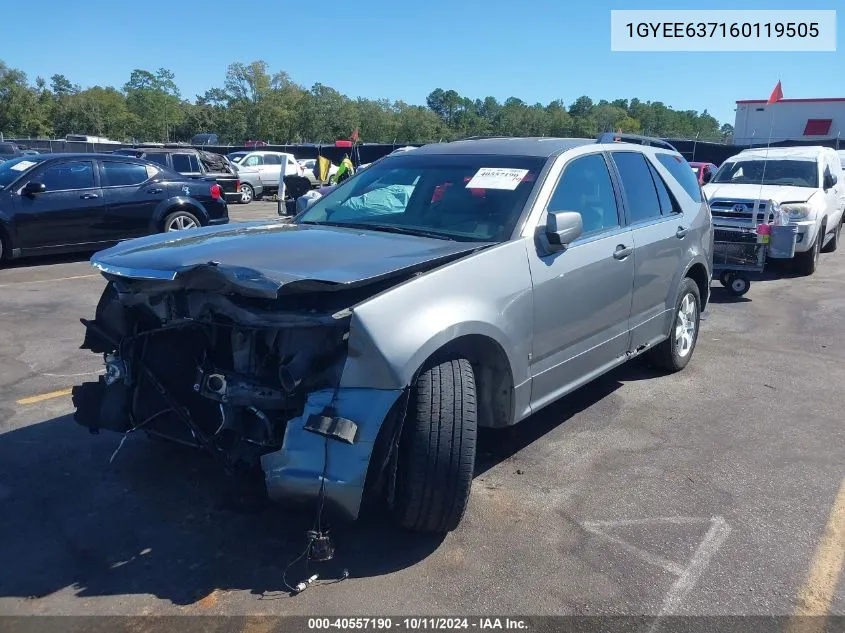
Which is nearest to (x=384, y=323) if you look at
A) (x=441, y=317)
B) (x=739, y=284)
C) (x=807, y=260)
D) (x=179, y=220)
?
(x=441, y=317)

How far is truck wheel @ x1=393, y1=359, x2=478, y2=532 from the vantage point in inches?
126

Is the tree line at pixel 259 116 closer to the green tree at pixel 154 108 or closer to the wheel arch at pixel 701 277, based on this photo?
the green tree at pixel 154 108

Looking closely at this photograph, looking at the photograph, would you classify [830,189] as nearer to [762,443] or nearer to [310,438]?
[762,443]

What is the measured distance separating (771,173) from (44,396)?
1158 cm

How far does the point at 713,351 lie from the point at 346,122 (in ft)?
228

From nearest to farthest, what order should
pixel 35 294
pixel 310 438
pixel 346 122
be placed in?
1. pixel 310 438
2. pixel 35 294
3. pixel 346 122

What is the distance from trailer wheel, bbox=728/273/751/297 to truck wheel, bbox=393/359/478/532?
7.37 m

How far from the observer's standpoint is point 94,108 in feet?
221

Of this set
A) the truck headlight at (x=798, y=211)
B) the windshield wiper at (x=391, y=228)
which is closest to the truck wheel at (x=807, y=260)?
the truck headlight at (x=798, y=211)

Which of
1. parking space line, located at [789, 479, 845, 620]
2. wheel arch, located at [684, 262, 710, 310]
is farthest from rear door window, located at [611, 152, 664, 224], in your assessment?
parking space line, located at [789, 479, 845, 620]

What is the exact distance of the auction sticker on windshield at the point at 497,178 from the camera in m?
4.32

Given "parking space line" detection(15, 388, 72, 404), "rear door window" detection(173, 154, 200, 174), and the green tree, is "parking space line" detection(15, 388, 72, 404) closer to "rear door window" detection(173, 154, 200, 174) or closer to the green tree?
"rear door window" detection(173, 154, 200, 174)

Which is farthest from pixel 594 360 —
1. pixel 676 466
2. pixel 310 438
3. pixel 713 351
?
pixel 713 351

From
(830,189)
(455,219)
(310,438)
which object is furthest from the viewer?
(830,189)
